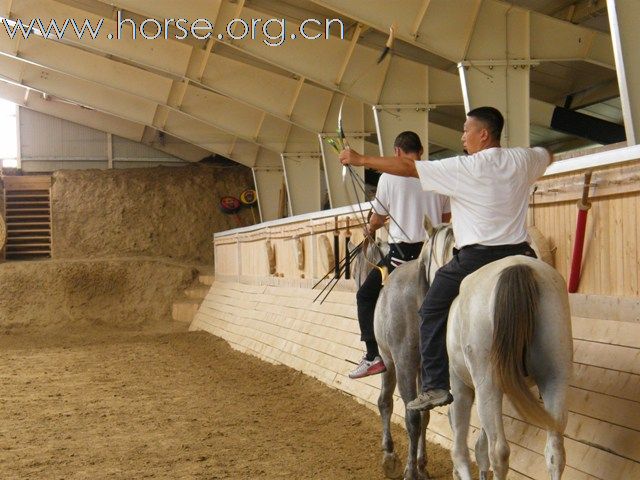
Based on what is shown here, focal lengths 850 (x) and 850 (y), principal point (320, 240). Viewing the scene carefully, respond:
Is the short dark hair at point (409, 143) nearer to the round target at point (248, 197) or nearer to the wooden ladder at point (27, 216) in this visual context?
the round target at point (248, 197)

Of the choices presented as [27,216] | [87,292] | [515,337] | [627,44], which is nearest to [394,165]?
[515,337]

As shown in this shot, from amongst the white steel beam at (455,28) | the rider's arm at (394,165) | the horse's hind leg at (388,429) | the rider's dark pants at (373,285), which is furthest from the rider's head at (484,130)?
the white steel beam at (455,28)

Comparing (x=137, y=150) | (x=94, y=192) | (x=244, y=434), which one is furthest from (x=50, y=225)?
(x=244, y=434)

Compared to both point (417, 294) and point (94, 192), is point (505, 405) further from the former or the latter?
point (94, 192)

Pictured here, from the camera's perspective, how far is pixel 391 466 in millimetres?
6398

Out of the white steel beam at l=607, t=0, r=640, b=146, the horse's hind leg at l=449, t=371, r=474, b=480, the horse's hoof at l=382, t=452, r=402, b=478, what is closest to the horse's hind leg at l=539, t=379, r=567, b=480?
the horse's hind leg at l=449, t=371, r=474, b=480

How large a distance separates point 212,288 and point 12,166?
967 cm

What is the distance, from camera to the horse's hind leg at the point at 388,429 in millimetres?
6375

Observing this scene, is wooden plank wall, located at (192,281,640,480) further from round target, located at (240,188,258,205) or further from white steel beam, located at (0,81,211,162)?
white steel beam, located at (0,81,211,162)

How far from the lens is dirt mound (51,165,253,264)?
2658 cm

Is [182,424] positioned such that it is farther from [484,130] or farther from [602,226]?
A: [484,130]

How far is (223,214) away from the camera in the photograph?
27844 millimetres

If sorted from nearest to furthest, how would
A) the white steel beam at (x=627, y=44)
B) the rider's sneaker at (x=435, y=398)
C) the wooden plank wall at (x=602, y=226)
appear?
the rider's sneaker at (x=435, y=398)
the wooden plank wall at (x=602, y=226)
the white steel beam at (x=627, y=44)

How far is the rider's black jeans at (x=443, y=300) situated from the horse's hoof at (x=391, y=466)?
1.45m
